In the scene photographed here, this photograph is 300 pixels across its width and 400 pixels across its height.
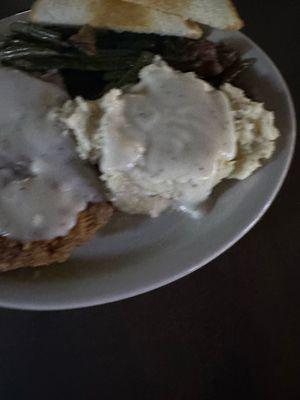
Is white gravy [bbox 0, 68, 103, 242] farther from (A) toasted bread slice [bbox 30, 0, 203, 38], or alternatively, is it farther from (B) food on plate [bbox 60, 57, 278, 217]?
(A) toasted bread slice [bbox 30, 0, 203, 38]

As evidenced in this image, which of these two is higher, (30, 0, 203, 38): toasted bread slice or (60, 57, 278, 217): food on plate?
(30, 0, 203, 38): toasted bread slice

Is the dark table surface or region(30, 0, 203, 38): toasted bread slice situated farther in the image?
region(30, 0, 203, 38): toasted bread slice

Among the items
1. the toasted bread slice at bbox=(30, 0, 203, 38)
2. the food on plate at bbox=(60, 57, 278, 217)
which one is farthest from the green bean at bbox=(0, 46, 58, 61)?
the food on plate at bbox=(60, 57, 278, 217)

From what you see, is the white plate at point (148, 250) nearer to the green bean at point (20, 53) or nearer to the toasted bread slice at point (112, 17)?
the toasted bread slice at point (112, 17)

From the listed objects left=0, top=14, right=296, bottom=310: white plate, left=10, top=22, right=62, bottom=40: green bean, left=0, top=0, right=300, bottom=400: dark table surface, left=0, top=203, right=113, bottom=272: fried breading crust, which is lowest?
left=0, top=0, right=300, bottom=400: dark table surface

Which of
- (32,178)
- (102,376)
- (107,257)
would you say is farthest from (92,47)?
(102,376)

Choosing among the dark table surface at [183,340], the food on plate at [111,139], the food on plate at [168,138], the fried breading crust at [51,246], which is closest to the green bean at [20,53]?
the food on plate at [111,139]

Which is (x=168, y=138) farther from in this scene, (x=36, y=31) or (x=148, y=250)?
(x=36, y=31)
